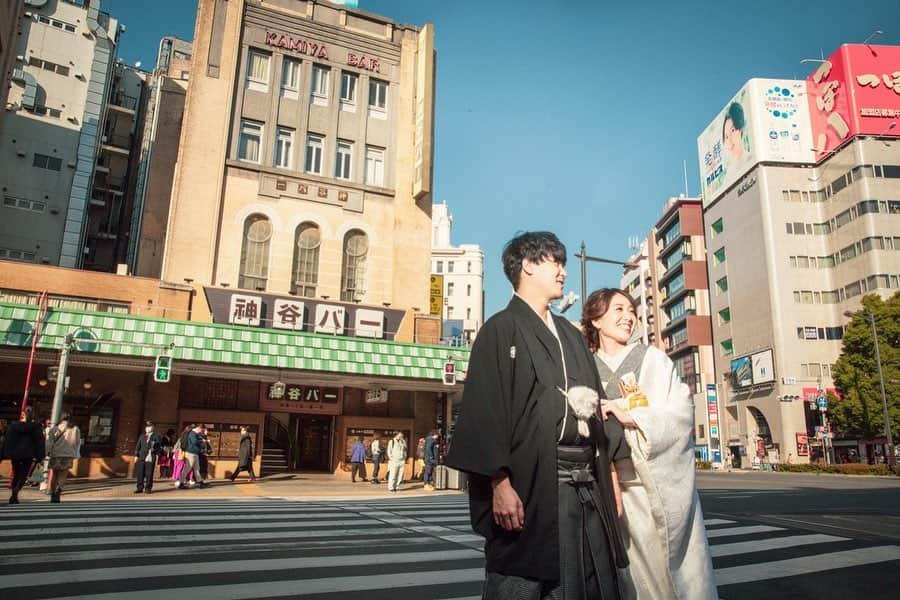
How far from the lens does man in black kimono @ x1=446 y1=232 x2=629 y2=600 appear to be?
2.40 metres

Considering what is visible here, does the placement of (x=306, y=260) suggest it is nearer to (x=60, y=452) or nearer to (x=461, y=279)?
(x=60, y=452)

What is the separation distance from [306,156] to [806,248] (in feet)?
139

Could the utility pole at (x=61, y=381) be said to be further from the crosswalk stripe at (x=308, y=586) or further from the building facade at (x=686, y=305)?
the building facade at (x=686, y=305)

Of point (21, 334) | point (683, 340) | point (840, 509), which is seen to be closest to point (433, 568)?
point (840, 509)

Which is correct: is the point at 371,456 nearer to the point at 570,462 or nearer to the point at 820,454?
the point at 570,462

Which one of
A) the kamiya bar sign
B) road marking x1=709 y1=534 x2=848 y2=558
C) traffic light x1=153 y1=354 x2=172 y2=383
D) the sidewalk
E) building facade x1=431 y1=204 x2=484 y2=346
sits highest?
building facade x1=431 y1=204 x2=484 y2=346

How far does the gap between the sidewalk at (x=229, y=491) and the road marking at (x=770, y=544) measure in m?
9.90

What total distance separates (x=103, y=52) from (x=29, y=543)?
5222 cm

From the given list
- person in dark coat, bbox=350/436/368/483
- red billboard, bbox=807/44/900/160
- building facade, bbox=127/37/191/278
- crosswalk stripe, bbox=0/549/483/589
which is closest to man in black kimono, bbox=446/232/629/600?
crosswalk stripe, bbox=0/549/483/589

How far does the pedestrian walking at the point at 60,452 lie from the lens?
12.4m

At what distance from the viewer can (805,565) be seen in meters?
5.98

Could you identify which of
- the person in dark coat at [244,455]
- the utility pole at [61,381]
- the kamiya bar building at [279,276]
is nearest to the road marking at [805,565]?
the utility pole at [61,381]

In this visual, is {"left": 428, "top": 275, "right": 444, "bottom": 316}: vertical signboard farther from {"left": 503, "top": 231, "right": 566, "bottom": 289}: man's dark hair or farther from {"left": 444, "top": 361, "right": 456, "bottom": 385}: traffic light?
{"left": 503, "top": 231, "right": 566, "bottom": 289}: man's dark hair

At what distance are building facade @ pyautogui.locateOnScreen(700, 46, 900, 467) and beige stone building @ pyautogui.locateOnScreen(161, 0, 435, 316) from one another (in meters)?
34.3
